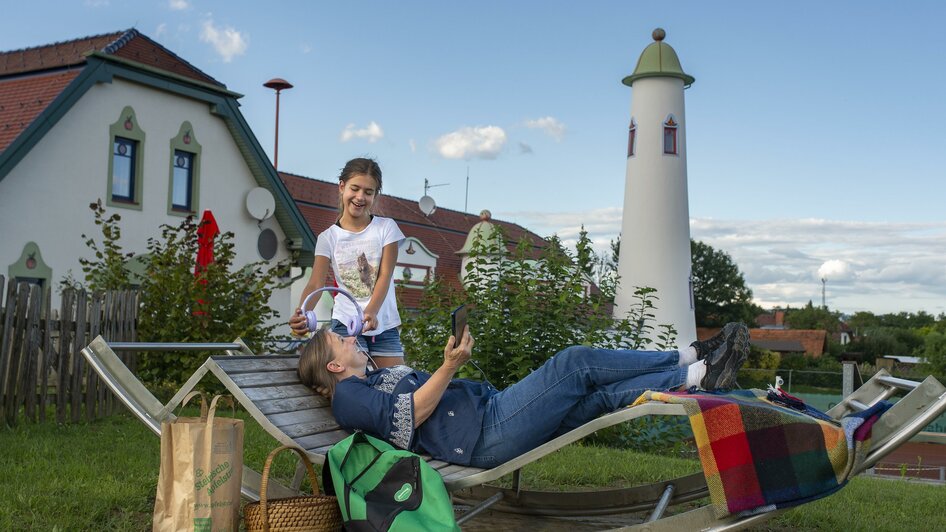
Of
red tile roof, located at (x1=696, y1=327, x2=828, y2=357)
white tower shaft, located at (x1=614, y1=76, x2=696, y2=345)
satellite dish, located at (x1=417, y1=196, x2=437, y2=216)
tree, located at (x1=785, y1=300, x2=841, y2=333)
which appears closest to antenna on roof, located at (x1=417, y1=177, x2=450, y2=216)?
satellite dish, located at (x1=417, y1=196, x2=437, y2=216)

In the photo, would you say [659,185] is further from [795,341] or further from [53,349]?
[795,341]

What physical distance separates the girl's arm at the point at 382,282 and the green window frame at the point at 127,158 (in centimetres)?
1456

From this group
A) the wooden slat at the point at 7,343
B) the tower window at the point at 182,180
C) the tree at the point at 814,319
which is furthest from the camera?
the tree at the point at 814,319

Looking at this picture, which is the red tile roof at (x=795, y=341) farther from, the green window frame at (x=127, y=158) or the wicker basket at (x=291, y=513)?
the wicker basket at (x=291, y=513)

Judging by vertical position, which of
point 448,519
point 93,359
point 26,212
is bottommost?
point 448,519

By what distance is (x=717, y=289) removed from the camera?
58.0 meters

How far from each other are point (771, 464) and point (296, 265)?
64.5 feet

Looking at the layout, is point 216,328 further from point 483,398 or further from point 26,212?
point 26,212

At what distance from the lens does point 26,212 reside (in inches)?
667

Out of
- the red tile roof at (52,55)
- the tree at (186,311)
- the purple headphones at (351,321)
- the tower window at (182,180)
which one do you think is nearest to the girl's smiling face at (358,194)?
the purple headphones at (351,321)

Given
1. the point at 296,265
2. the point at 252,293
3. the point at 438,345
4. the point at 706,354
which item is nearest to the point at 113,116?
the point at 296,265

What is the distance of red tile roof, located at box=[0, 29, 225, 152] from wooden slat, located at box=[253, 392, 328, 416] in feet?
44.2

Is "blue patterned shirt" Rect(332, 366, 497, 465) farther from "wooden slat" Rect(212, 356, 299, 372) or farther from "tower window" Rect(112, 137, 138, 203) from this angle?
"tower window" Rect(112, 137, 138, 203)

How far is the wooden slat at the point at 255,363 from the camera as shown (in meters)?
4.63
